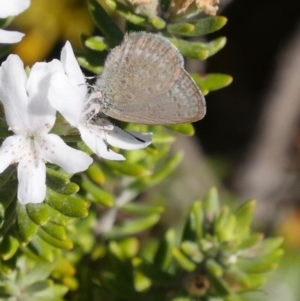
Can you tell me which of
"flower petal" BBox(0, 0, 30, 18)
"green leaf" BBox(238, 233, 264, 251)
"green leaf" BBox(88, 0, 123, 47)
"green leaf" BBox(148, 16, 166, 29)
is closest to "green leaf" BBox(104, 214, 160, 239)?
"green leaf" BBox(238, 233, 264, 251)

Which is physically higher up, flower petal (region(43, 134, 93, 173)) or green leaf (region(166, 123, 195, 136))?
flower petal (region(43, 134, 93, 173))

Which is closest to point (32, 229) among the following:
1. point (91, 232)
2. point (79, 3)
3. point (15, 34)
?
point (15, 34)

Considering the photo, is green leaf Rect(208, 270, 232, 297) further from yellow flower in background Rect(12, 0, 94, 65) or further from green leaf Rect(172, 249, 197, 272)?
yellow flower in background Rect(12, 0, 94, 65)

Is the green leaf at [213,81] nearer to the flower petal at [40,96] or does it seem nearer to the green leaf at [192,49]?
the green leaf at [192,49]

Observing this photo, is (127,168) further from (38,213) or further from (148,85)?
(38,213)

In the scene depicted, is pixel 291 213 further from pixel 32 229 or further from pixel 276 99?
pixel 32 229
